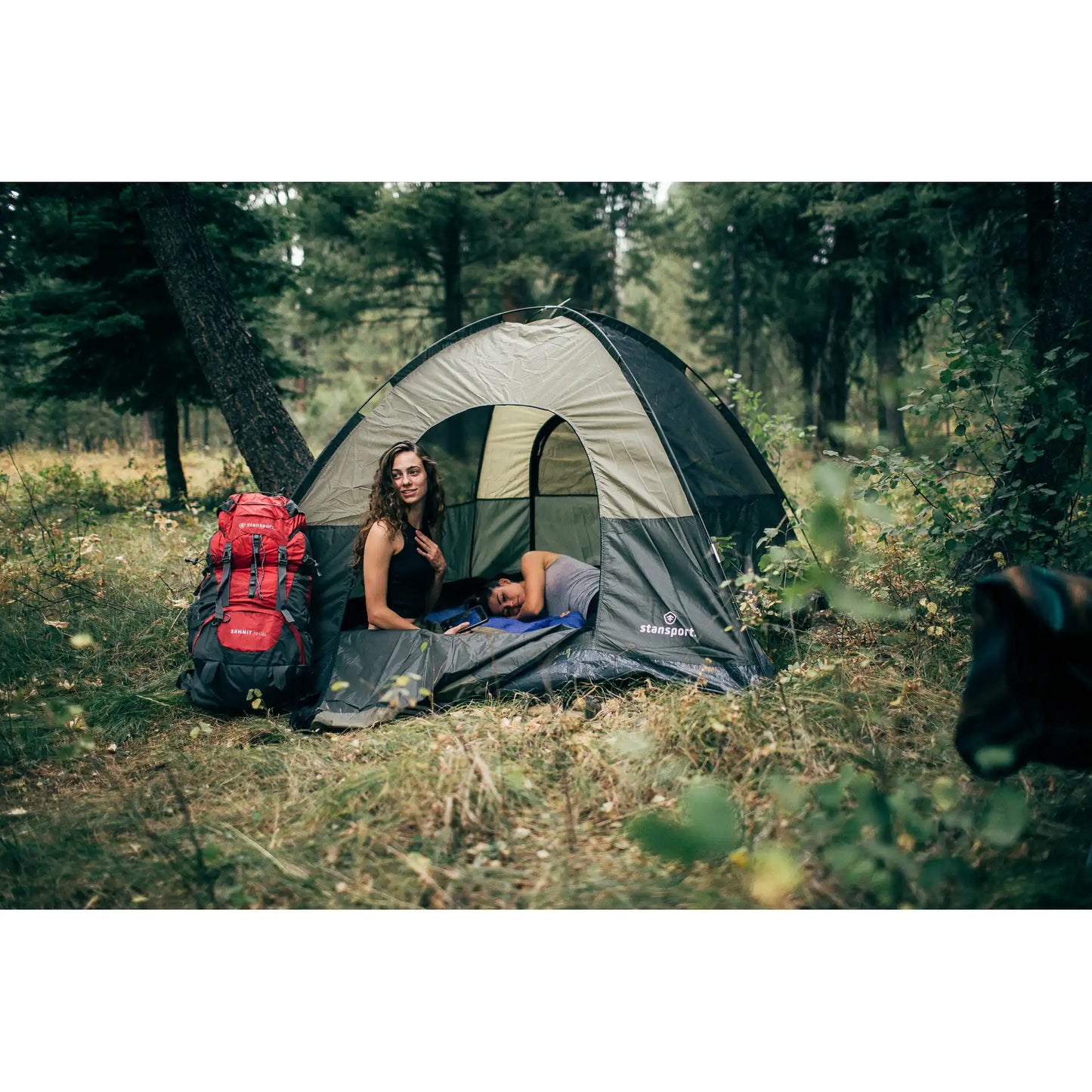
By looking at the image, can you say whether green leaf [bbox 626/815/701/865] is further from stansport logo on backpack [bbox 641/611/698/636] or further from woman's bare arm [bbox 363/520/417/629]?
woman's bare arm [bbox 363/520/417/629]

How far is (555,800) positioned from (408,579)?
1.75m

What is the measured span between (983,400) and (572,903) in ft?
9.26

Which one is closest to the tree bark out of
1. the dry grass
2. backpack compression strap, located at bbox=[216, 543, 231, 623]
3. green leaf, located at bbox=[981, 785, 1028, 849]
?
green leaf, located at bbox=[981, 785, 1028, 849]

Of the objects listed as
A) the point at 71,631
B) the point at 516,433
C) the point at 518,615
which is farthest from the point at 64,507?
the point at 518,615

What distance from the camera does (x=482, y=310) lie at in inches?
491

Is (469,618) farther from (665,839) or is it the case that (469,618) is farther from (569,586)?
(665,839)

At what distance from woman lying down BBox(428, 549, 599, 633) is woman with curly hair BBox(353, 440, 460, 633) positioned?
0.68 feet

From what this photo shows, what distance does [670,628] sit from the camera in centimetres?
366

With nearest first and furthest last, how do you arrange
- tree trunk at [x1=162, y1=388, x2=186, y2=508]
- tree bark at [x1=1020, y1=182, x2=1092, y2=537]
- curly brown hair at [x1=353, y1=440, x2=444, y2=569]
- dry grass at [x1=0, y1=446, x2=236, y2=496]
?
1. tree bark at [x1=1020, y1=182, x2=1092, y2=537]
2. curly brown hair at [x1=353, y1=440, x2=444, y2=569]
3. tree trunk at [x1=162, y1=388, x2=186, y2=508]
4. dry grass at [x1=0, y1=446, x2=236, y2=496]

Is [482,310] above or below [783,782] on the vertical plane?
above

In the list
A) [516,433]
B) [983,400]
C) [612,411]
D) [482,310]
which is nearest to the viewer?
[983,400]

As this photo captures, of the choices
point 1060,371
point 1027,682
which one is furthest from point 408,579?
point 1060,371

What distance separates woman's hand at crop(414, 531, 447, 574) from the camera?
A: 4.27m

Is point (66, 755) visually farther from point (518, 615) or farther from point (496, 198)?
point (496, 198)
